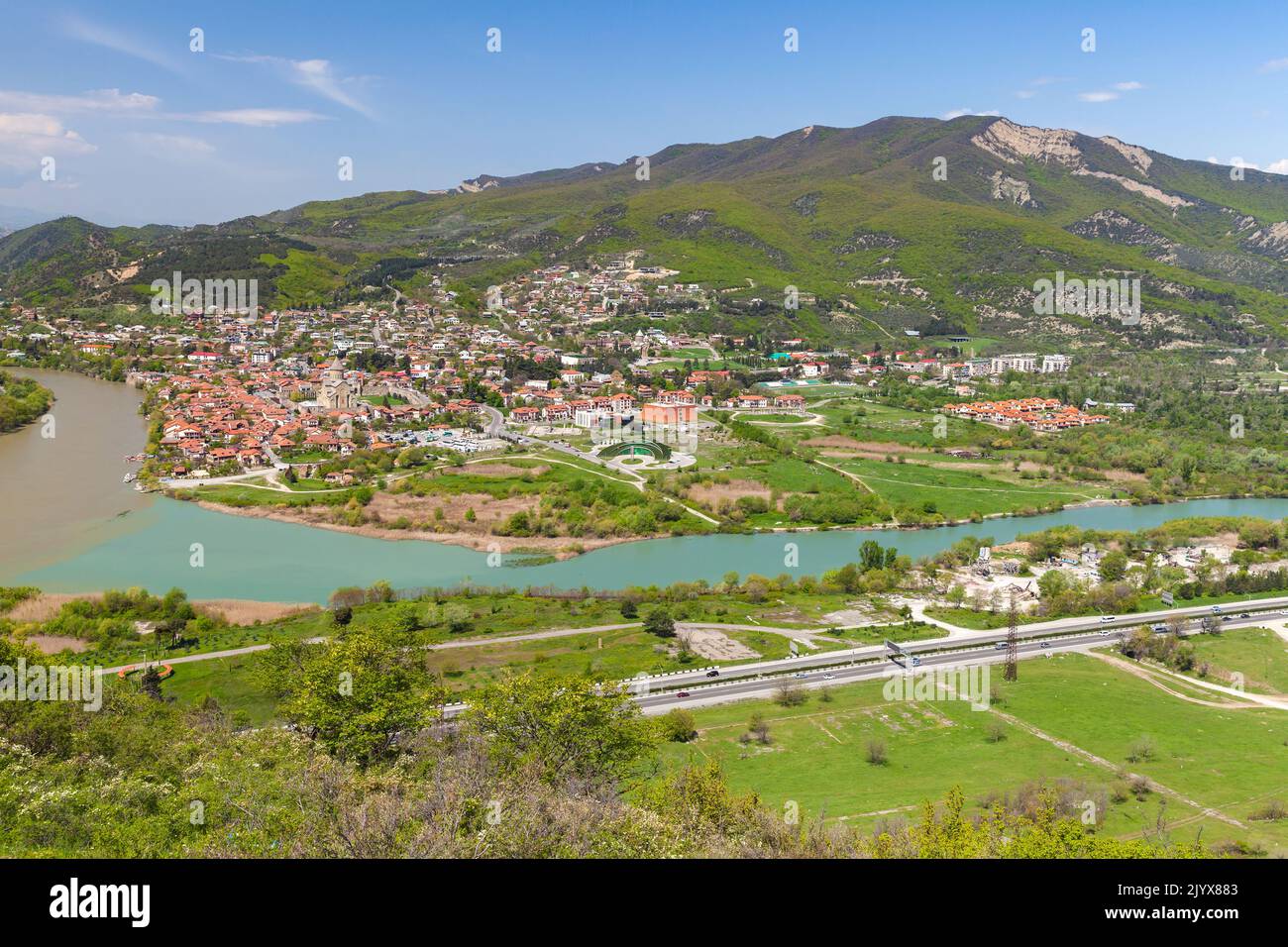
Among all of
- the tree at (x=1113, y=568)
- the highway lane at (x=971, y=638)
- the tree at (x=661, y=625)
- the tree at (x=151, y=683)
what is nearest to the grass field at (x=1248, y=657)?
the highway lane at (x=971, y=638)

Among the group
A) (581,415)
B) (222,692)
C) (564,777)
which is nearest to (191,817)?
(564,777)

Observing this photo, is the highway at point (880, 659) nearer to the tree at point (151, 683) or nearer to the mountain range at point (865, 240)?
the tree at point (151, 683)

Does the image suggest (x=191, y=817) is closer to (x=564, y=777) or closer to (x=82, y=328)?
(x=564, y=777)

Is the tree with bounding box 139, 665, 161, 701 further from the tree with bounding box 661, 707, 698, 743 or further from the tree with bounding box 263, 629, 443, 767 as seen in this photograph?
the tree with bounding box 661, 707, 698, 743

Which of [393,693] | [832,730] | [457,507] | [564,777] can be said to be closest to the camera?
[564,777]

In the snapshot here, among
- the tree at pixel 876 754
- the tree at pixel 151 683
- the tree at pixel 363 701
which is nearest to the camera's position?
the tree at pixel 363 701

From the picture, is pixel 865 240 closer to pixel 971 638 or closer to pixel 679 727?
pixel 971 638

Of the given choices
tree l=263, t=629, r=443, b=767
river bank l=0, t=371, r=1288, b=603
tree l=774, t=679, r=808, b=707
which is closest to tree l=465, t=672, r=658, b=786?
tree l=263, t=629, r=443, b=767
